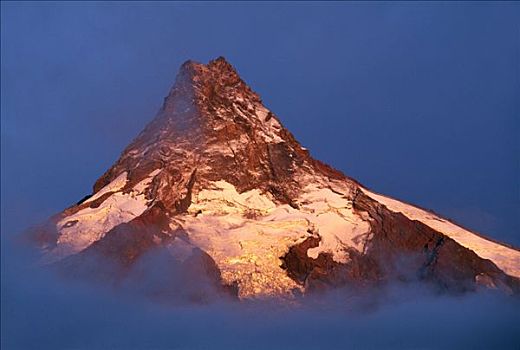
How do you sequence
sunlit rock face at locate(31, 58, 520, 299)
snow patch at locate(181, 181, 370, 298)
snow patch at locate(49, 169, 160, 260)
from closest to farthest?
1. snow patch at locate(181, 181, 370, 298)
2. sunlit rock face at locate(31, 58, 520, 299)
3. snow patch at locate(49, 169, 160, 260)

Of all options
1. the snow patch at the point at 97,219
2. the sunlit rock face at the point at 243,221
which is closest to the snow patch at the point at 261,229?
the sunlit rock face at the point at 243,221

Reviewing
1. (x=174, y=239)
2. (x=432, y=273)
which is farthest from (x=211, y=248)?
(x=432, y=273)

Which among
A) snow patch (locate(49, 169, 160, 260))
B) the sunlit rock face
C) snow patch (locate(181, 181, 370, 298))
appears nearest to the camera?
snow patch (locate(181, 181, 370, 298))

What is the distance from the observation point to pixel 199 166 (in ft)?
561

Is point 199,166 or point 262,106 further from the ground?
point 262,106

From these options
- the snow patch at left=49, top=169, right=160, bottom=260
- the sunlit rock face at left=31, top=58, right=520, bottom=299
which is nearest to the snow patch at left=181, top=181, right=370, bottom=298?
the sunlit rock face at left=31, top=58, right=520, bottom=299

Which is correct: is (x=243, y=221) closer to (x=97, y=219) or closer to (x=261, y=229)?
(x=261, y=229)

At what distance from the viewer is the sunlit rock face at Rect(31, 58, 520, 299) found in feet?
509

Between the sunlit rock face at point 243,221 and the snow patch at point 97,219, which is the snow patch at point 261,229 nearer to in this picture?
the sunlit rock face at point 243,221

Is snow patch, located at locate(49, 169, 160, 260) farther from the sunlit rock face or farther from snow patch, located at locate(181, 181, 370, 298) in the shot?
snow patch, located at locate(181, 181, 370, 298)

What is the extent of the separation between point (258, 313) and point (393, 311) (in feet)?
54.1

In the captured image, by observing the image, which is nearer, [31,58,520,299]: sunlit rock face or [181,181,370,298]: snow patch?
[181,181,370,298]: snow patch

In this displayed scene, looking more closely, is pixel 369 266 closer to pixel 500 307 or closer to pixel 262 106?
pixel 500 307

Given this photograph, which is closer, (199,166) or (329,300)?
(329,300)
